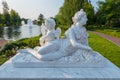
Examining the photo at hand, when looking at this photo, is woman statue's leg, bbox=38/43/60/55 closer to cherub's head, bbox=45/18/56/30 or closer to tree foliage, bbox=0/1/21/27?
cherub's head, bbox=45/18/56/30

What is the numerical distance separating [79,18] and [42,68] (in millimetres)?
1311

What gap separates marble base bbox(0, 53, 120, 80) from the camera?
4.71 m

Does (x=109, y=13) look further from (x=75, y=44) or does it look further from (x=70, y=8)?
(x=75, y=44)

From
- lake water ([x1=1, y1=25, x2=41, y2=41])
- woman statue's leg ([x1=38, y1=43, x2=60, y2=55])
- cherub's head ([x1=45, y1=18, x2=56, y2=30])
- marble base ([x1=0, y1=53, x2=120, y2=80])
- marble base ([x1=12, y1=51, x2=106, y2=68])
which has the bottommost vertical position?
lake water ([x1=1, y1=25, x2=41, y2=41])

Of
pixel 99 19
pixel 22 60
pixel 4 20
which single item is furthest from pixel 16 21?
pixel 22 60

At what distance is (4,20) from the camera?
5766cm

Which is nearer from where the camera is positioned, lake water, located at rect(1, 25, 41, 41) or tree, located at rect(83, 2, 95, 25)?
lake water, located at rect(1, 25, 41, 41)

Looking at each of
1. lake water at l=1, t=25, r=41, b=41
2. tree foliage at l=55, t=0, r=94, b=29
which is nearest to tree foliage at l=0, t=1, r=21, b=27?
lake water at l=1, t=25, r=41, b=41

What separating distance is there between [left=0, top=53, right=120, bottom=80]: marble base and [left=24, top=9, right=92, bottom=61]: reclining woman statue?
374 mm

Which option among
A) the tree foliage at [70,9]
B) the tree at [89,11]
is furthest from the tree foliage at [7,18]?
the tree foliage at [70,9]

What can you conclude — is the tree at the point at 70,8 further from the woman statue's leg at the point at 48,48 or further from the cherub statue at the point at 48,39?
the woman statue's leg at the point at 48,48

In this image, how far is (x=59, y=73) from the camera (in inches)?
193

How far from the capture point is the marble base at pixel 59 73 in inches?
186

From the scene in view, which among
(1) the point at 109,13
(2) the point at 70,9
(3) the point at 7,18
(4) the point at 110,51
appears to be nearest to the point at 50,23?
(4) the point at 110,51
